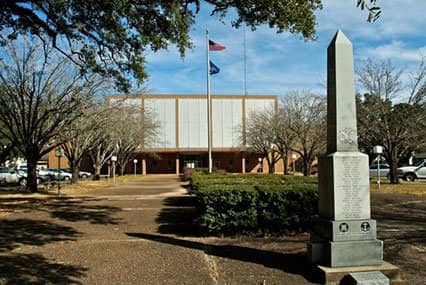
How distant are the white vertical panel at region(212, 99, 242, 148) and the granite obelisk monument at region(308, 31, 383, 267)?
58.0 metres

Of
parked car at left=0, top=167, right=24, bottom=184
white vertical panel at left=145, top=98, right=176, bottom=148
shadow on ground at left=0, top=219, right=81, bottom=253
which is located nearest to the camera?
shadow on ground at left=0, top=219, right=81, bottom=253

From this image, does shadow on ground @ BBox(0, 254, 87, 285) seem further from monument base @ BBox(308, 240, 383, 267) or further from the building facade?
the building facade

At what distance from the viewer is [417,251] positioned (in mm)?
7406

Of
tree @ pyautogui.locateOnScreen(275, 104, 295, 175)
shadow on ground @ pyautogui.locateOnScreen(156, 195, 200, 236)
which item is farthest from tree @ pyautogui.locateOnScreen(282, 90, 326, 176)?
shadow on ground @ pyautogui.locateOnScreen(156, 195, 200, 236)

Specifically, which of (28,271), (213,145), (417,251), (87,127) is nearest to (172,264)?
(28,271)

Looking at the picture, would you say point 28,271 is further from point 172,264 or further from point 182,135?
point 182,135

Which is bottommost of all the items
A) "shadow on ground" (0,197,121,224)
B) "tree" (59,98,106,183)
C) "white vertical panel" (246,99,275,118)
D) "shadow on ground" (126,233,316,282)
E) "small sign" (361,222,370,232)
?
"shadow on ground" (0,197,121,224)

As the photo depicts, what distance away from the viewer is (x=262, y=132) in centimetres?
5162

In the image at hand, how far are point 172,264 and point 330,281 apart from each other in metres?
2.41

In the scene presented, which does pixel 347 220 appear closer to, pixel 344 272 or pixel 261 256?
pixel 344 272

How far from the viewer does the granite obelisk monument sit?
600 centimetres

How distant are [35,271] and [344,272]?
4.41m

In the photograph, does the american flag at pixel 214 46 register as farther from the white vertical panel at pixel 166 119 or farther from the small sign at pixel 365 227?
the white vertical panel at pixel 166 119

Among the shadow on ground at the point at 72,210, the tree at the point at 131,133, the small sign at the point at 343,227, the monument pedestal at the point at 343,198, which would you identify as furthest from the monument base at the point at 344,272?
the tree at the point at 131,133
